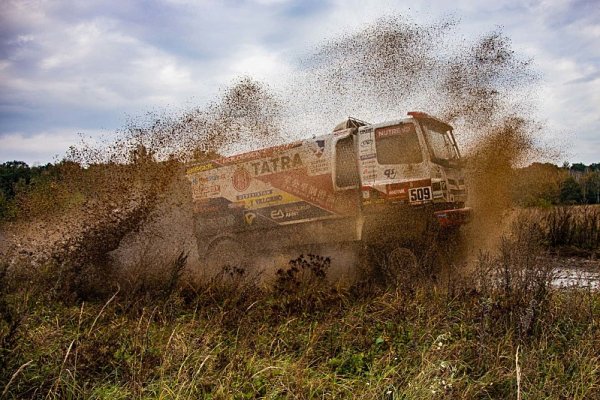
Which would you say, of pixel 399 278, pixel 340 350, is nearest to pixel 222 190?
pixel 399 278

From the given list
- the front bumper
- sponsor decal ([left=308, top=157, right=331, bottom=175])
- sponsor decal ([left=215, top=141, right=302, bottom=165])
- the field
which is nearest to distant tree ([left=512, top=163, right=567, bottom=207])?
the front bumper

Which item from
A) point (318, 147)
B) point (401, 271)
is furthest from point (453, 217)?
point (401, 271)

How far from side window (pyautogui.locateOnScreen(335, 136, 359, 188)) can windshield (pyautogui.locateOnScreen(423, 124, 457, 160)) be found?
4.84 feet

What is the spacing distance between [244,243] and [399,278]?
5873 millimetres

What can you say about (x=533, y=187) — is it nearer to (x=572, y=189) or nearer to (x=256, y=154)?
(x=256, y=154)

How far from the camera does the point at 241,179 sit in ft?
36.9

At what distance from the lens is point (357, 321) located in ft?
16.9

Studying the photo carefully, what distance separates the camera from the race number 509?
8562mm

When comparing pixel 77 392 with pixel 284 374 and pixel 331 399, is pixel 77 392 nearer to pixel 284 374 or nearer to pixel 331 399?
pixel 284 374

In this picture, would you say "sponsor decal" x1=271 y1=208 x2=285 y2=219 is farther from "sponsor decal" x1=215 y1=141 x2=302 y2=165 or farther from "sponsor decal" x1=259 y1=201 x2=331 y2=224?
"sponsor decal" x1=215 y1=141 x2=302 y2=165

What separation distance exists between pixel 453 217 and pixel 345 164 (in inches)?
91.6

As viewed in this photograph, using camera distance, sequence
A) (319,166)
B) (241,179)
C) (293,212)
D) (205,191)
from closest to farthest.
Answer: (319,166) → (293,212) → (241,179) → (205,191)

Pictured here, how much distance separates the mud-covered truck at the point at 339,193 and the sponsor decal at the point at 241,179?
23 millimetres

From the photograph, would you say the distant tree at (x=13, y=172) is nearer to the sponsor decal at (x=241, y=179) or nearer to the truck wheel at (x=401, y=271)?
the sponsor decal at (x=241, y=179)
